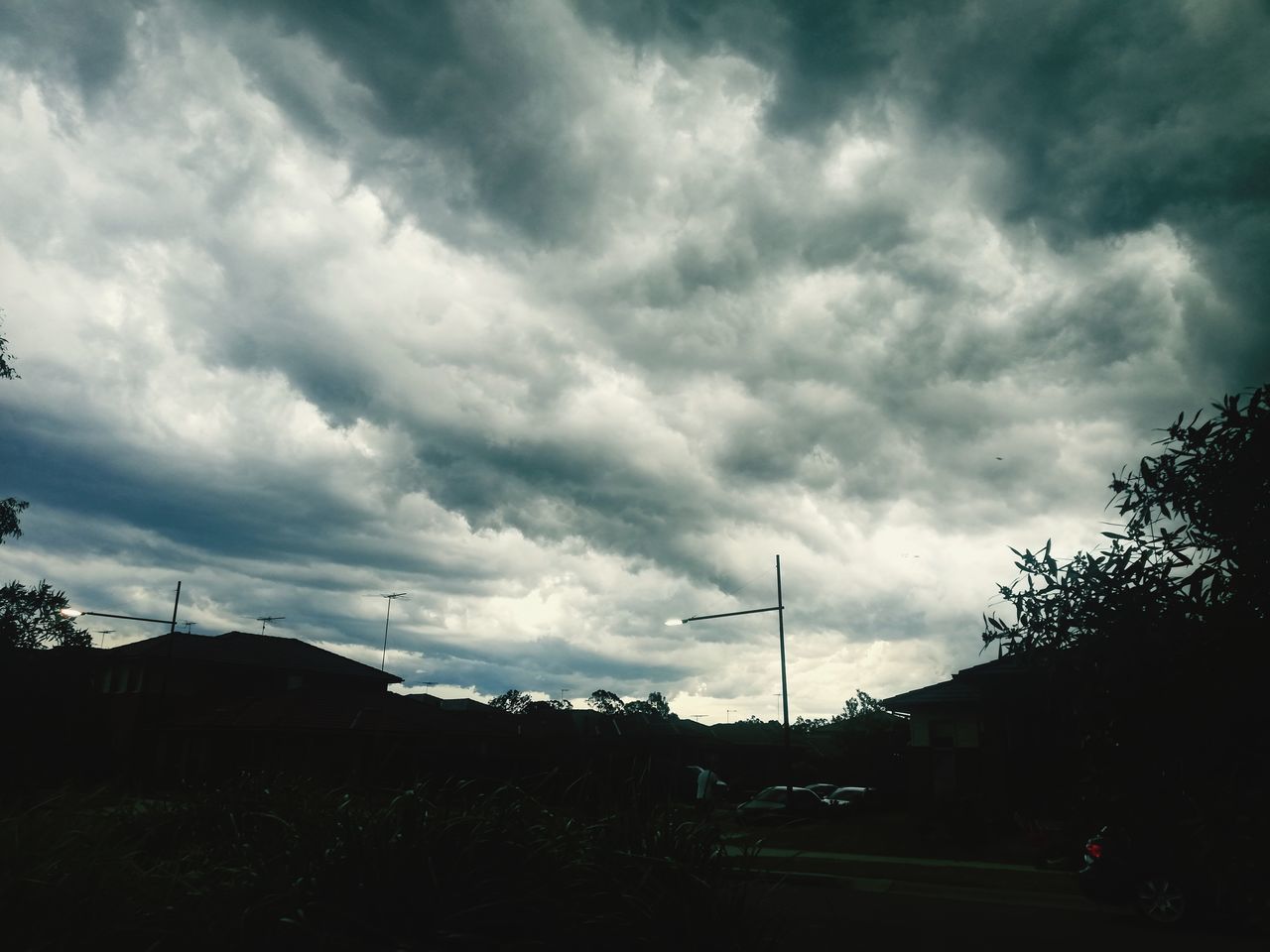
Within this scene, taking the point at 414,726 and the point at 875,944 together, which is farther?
the point at 414,726

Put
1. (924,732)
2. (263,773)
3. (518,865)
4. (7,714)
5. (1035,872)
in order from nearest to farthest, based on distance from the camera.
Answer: (518,865), (263,773), (1035,872), (924,732), (7,714)

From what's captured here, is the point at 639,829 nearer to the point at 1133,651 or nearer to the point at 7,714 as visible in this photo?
the point at 1133,651

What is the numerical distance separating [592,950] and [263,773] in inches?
256

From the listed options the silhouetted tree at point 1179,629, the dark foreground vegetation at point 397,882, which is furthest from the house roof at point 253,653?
the silhouetted tree at point 1179,629

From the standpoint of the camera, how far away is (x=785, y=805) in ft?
97.9

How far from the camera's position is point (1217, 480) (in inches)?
180

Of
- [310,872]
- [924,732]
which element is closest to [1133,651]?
[310,872]

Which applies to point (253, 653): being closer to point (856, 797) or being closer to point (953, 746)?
point (856, 797)

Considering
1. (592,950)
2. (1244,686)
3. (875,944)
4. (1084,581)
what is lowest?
(875,944)

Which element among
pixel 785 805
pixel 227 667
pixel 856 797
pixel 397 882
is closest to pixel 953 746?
pixel 785 805

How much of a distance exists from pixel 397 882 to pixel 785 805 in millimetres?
26491

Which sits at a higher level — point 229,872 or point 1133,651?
point 1133,651

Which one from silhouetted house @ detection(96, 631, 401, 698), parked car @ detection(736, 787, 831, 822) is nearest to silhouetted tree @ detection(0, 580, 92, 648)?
silhouetted house @ detection(96, 631, 401, 698)

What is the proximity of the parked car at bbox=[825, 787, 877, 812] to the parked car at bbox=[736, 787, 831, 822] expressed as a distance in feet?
9.41
